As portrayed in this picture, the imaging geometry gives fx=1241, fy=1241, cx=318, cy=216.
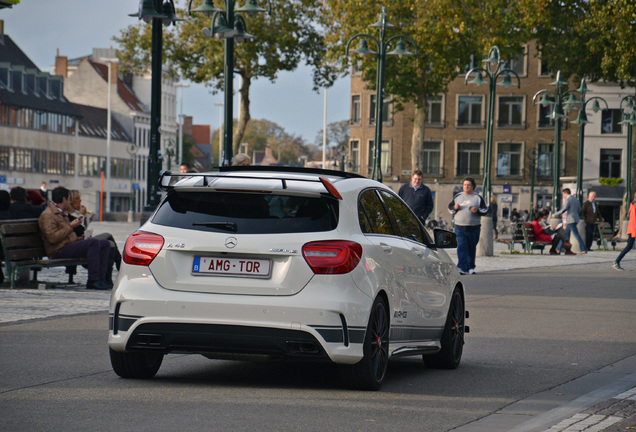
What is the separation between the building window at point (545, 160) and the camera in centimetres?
9306

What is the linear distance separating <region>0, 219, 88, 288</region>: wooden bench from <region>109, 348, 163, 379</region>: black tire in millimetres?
8191

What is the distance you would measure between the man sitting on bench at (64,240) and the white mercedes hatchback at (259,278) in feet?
29.2

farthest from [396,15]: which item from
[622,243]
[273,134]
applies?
[273,134]

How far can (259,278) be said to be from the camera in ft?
26.9

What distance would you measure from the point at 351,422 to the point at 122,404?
57.9 inches

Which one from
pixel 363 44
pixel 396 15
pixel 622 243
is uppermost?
pixel 396 15

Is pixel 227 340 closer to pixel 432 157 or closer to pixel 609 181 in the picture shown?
pixel 609 181

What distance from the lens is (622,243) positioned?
54562 mm

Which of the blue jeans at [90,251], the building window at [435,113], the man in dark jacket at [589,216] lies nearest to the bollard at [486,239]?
the man in dark jacket at [589,216]

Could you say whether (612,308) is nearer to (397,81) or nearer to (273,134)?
(397,81)

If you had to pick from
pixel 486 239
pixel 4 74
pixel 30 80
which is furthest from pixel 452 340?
pixel 30 80

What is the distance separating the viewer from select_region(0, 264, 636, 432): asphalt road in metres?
7.20

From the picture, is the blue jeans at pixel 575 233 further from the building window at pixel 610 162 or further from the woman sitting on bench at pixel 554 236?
the building window at pixel 610 162

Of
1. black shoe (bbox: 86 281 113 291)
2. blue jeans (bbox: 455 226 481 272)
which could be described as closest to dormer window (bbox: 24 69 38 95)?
blue jeans (bbox: 455 226 481 272)
